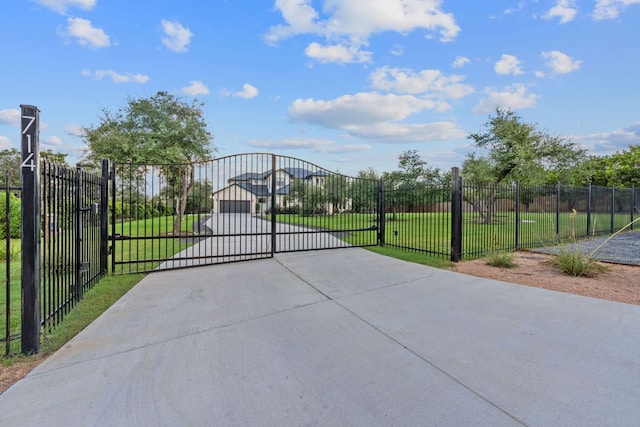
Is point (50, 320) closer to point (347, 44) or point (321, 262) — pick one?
point (321, 262)

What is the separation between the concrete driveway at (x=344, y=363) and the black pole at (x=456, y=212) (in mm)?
2381

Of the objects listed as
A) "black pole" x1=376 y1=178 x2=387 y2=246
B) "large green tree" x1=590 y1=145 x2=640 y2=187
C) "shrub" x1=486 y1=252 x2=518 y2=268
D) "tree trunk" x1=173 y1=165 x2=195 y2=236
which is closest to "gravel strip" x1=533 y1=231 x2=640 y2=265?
"shrub" x1=486 y1=252 x2=518 y2=268

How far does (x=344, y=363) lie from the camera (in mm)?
2527

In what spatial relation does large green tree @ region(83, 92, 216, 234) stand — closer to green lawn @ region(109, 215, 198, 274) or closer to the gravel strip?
green lawn @ region(109, 215, 198, 274)

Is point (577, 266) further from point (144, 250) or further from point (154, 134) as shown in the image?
point (154, 134)

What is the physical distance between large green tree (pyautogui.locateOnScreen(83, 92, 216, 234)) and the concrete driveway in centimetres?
747

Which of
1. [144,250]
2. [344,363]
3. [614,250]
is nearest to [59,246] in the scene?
[144,250]

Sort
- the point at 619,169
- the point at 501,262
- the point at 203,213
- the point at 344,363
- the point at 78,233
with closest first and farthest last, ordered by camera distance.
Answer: the point at 344,363 → the point at 78,233 → the point at 501,262 → the point at 203,213 → the point at 619,169

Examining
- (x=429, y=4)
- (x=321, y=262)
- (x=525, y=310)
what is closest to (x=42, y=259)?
(x=321, y=262)

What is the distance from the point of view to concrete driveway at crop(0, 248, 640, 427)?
1913 mm

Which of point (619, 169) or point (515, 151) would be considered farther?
point (619, 169)

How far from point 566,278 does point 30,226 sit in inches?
306

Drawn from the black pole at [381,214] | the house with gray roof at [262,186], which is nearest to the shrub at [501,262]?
the black pole at [381,214]

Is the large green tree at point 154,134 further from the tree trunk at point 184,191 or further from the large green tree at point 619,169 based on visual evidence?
the large green tree at point 619,169
